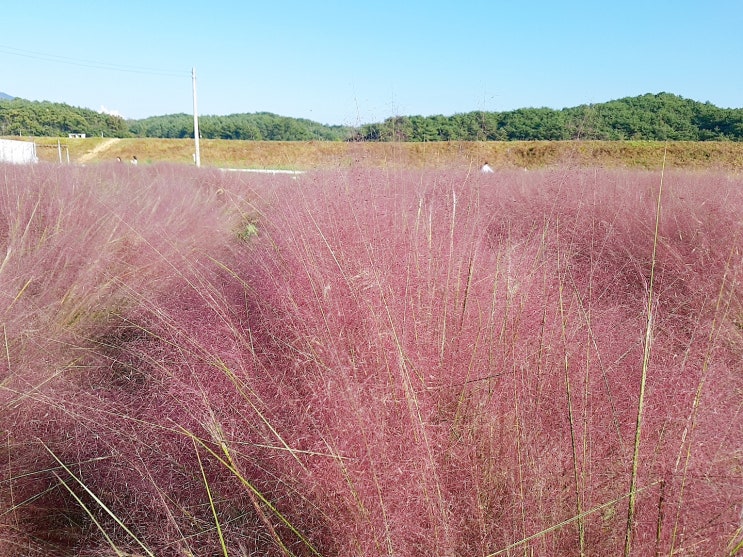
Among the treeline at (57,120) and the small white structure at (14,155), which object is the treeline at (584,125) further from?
the treeline at (57,120)

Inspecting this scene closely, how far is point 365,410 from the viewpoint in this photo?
4.30ft

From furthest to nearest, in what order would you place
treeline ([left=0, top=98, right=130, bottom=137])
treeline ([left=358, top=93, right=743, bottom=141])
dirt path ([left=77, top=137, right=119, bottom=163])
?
1. treeline ([left=0, top=98, right=130, bottom=137])
2. dirt path ([left=77, top=137, right=119, bottom=163])
3. treeline ([left=358, top=93, right=743, bottom=141])

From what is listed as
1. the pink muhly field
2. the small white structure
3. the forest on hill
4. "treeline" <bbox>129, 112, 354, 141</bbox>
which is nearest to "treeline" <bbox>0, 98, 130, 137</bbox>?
"treeline" <bbox>129, 112, 354, 141</bbox>

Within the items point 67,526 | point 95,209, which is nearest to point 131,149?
point 95,209

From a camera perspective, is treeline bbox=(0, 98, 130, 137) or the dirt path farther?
treeline bbox=(0, 98, 130, 137)

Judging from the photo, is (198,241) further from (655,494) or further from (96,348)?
(655,494)

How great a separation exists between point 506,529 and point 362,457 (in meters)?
0.36

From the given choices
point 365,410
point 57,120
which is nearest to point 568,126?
point 365,410

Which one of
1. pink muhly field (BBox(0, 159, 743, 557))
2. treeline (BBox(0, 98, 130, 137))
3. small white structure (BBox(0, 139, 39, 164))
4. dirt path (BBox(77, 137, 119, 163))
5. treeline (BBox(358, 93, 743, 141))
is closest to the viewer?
pink muhly field (BBox(0, 159, 743, 557))

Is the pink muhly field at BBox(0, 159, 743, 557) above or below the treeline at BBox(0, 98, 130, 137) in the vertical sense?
Answer: below

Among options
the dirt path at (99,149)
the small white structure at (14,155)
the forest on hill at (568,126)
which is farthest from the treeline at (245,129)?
the dirt path at (99,149)

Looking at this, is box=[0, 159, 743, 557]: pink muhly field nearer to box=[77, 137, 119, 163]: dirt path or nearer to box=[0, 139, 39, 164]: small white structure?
box=[0, 139, 39, 164]: small white structure

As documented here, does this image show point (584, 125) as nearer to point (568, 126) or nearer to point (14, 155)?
point (568, 126)

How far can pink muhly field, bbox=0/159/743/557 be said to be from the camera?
3.77ft
